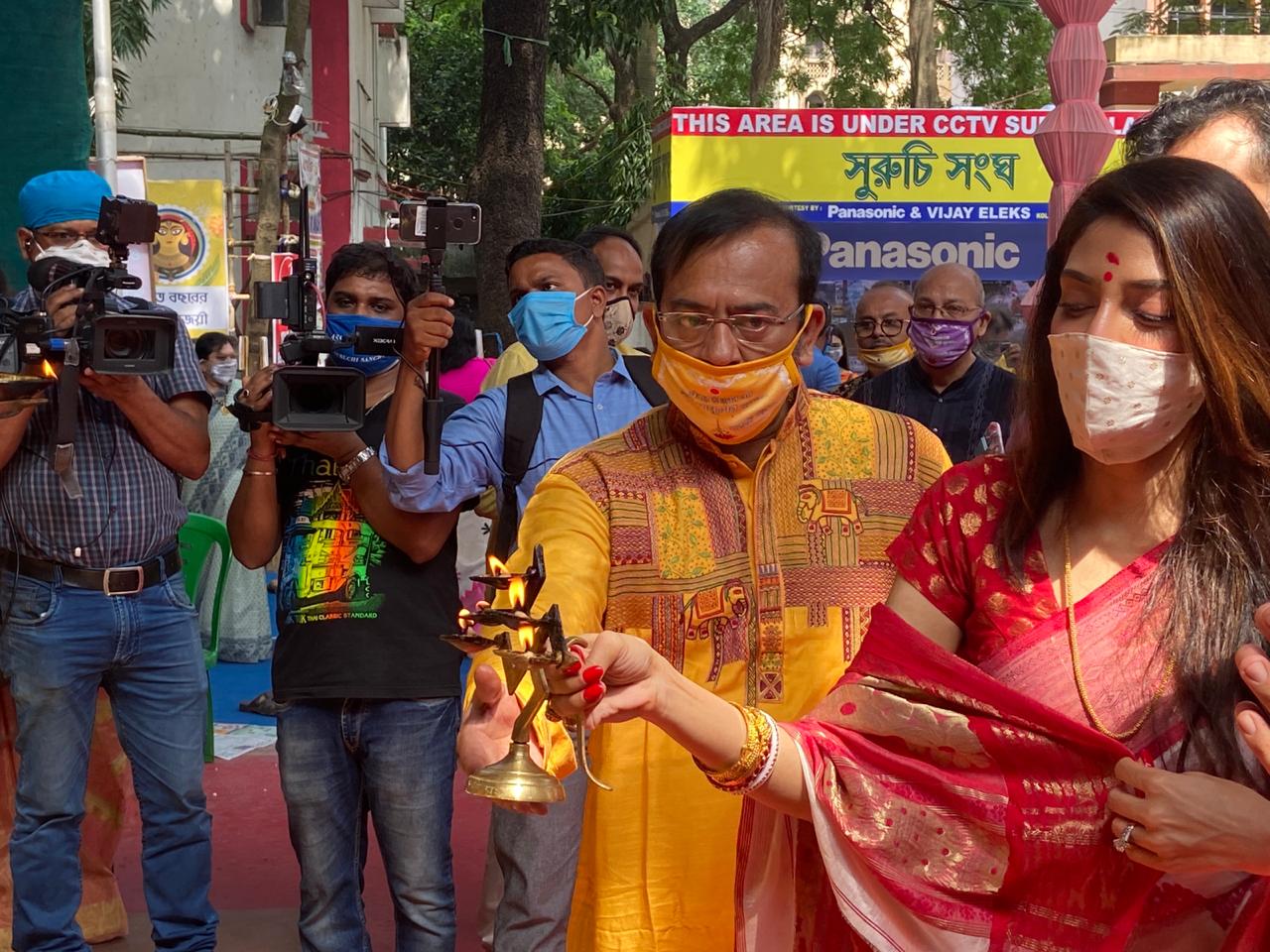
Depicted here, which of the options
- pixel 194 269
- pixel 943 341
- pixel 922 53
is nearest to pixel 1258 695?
pixel 943 341

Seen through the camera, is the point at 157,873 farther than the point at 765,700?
Yes

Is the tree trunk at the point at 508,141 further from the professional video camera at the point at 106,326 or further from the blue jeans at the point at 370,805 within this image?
the blue jeans at the point at 370,805

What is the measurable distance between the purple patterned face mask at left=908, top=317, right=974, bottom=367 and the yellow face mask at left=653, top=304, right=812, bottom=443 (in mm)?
3443

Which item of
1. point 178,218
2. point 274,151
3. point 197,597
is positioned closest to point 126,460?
point 197,597

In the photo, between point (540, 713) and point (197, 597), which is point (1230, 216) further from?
point (197, 597)

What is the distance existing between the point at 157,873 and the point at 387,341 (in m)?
1.54

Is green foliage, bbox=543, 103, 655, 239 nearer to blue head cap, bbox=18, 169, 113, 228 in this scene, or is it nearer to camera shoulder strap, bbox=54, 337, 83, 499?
blue head cap, bbox=18, 169, 113, 228

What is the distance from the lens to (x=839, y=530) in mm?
2709

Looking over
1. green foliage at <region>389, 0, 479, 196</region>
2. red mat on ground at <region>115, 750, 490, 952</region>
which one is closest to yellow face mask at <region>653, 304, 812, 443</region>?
red mat on ground at <region>115, 750, 490, 952</region>

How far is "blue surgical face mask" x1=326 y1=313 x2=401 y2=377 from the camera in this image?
397 cm

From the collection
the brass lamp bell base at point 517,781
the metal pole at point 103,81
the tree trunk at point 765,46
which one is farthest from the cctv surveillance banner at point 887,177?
the brass lamp bell base at point 517,781

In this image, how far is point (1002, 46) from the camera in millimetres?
26781

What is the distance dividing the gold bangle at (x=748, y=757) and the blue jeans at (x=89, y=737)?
245 centimetres

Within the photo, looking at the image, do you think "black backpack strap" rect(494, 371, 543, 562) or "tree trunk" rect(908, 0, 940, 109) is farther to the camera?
"tree trunk" rect(908, 0, 940, 109)
